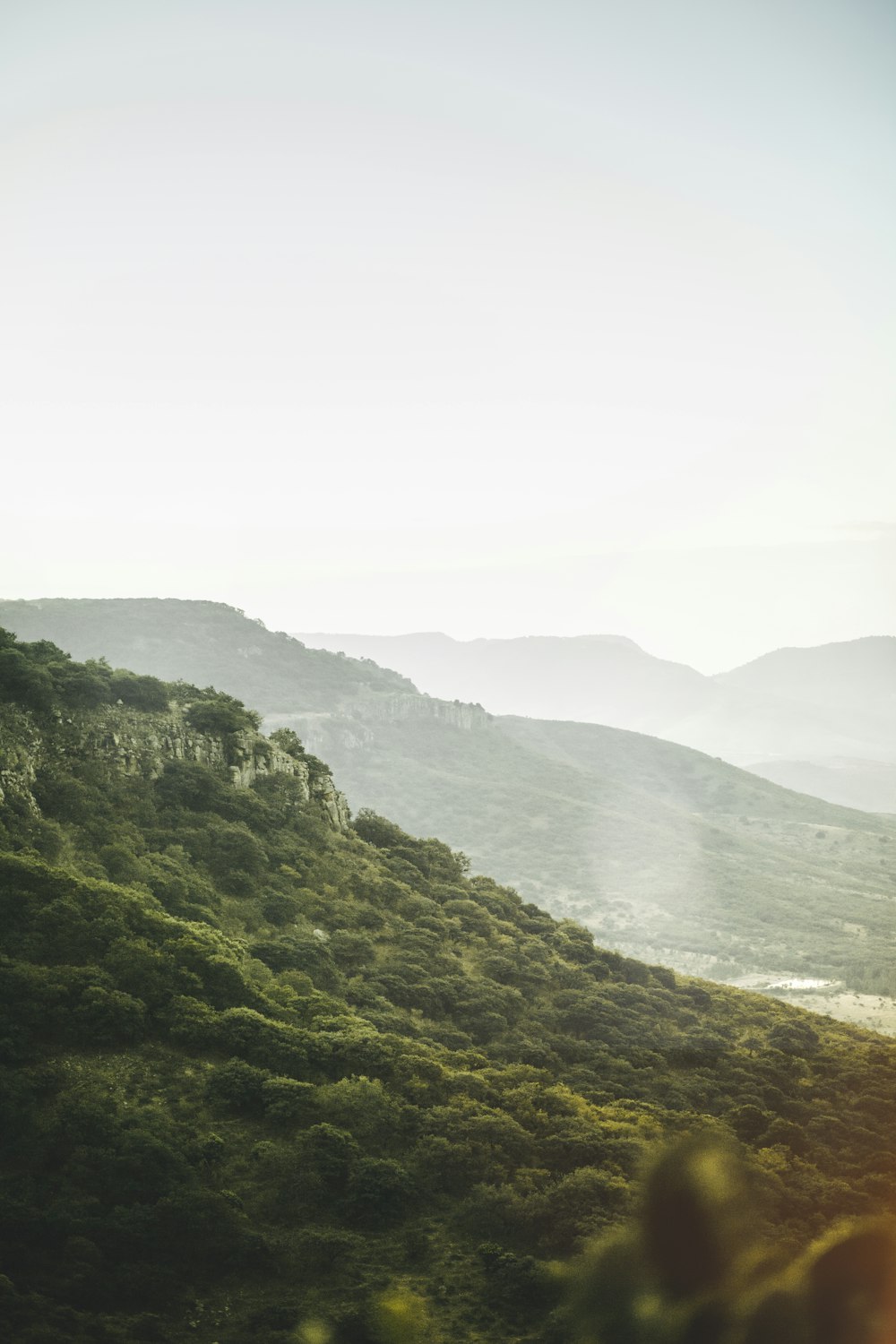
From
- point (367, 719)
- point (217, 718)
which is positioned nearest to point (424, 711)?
point (367, 719)

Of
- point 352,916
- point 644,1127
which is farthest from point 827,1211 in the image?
point 352,916

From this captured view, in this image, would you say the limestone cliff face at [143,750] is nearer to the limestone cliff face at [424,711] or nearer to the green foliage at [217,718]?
the green foliage at [217,718]

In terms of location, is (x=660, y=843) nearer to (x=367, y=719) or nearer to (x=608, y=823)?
(x=608, y=823)

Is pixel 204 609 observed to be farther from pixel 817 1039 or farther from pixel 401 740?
pixel 817 1039

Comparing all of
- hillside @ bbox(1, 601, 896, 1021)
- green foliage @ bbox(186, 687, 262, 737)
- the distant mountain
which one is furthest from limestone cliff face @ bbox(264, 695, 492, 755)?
green foliage @ bbox(186, 687, 262, 737)

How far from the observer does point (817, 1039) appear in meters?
36.1

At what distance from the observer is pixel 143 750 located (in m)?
33.2

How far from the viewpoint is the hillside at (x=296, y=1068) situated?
1449 cm

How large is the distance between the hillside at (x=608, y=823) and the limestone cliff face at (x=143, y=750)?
50927mm

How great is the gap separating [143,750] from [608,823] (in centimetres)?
11010

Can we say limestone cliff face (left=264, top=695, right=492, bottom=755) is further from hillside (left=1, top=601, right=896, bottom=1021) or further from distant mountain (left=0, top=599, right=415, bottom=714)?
distant mountain (left=0, top=599, right=415, bottom=714)

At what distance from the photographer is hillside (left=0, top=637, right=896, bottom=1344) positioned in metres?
14.5

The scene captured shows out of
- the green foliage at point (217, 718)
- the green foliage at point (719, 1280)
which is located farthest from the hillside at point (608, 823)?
the green foliage at point (719, 1280)

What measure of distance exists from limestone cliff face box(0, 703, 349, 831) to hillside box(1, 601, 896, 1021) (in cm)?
5093
